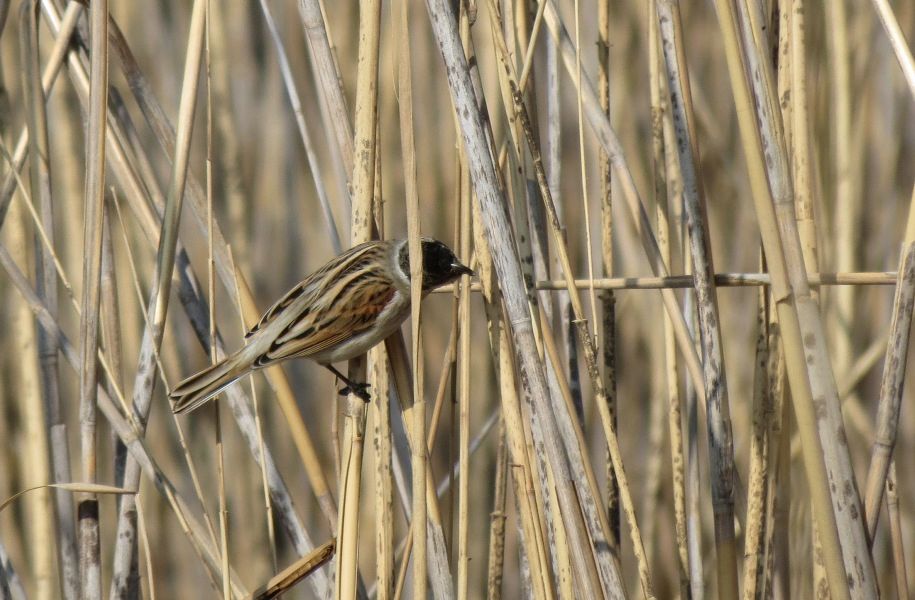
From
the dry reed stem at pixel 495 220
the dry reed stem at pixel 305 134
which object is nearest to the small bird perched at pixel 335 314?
the dry reed stem at pixel 305 134

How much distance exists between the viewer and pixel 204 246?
3396 millimetres

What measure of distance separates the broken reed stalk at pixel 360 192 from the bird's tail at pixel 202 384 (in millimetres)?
583

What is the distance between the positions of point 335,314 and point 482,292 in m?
0.74

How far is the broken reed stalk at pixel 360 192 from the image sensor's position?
5.16 ft

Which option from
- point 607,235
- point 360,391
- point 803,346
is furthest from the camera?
point 607,235

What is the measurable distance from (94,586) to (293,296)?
0.89 metres

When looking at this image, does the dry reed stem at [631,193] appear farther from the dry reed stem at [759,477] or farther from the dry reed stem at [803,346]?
the dry reed stem at [803,346]

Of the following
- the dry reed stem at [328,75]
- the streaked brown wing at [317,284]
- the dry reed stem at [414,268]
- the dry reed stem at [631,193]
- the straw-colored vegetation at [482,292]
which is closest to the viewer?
the dry reed stem at [414,268]

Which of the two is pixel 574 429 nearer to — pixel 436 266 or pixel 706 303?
pixel 706 303

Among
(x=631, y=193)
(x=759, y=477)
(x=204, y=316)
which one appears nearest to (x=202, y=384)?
(x=204, y=316)

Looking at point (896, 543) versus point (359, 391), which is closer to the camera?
point (359, 391)

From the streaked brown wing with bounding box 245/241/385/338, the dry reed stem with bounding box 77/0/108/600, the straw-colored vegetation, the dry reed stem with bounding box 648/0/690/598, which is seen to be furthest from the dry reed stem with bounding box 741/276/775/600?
the dry reed stem with bounding box 77/0/108/600

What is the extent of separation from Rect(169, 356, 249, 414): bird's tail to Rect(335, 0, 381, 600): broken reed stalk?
22.9 inches

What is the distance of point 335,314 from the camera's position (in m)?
2.38
